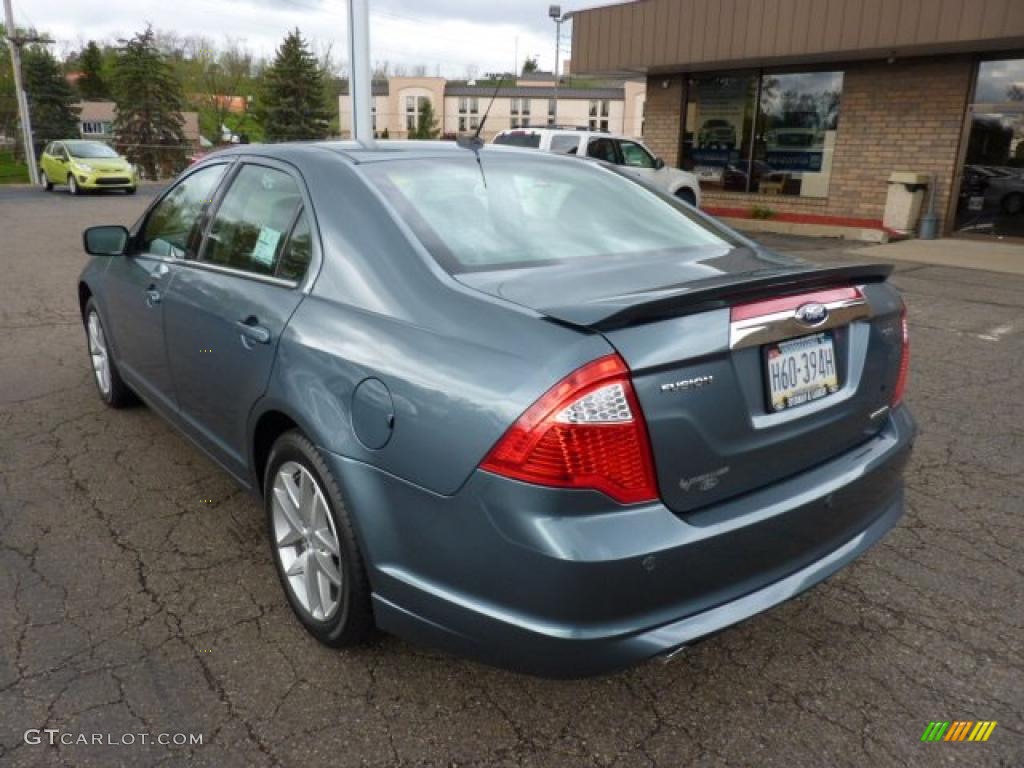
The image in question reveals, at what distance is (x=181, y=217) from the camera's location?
145 inches

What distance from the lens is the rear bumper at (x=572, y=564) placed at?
182 centimetres

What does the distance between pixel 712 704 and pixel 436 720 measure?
80 cm

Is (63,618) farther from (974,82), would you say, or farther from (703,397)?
(974,82)

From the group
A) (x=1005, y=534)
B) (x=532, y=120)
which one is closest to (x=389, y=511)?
(x=1005, y=534)

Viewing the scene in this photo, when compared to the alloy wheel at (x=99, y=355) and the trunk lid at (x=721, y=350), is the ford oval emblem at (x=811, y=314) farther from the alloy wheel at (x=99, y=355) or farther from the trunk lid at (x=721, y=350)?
the alloy wheel at (x=99, y=355)

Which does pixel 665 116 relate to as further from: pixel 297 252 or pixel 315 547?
pixel 315 547

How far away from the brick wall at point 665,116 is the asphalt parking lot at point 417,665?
47.0ft

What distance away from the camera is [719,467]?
1.97 m

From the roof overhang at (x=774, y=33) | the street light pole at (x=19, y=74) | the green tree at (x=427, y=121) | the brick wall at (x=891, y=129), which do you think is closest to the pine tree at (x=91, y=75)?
the green tree at (x=427, y=121)

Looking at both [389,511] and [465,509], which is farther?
[389,511]

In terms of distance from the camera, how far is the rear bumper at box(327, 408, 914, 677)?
5.96 ft

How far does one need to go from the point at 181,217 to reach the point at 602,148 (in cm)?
1264

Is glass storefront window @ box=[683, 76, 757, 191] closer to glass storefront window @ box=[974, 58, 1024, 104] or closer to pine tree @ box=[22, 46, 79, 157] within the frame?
glass storefront window @ box=[974, 58, 1024, 104]

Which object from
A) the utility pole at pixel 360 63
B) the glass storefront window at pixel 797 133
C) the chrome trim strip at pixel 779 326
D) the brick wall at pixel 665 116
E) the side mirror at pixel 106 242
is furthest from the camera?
the brick wall at pixel 665 116
